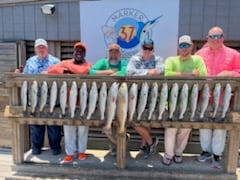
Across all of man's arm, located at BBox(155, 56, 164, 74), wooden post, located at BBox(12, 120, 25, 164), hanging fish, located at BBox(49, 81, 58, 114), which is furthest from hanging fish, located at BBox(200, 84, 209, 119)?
wooden post, located at BBox(12, 120, 25, 164)

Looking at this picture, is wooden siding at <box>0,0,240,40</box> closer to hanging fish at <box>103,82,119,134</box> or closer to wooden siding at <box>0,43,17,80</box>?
wooden siding at <box>0,43,17,80</box>

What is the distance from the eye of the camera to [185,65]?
3131 mm

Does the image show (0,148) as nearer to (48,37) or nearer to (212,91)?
(48,37)

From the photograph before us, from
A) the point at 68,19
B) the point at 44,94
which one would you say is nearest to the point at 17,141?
the point at 44,94

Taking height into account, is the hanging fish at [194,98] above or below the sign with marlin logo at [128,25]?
below

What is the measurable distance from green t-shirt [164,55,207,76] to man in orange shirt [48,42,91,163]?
36.1 inches

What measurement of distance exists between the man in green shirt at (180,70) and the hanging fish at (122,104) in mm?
527

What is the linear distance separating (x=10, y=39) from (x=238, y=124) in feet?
11.9

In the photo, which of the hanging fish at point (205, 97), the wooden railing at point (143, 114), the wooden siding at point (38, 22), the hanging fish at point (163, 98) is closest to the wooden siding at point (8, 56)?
the wooden siding at point (38, 22)

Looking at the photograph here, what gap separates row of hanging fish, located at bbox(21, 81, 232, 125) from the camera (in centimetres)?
289

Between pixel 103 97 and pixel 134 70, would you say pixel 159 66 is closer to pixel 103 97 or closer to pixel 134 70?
pixel 134 70

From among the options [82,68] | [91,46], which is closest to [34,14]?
[91,46]

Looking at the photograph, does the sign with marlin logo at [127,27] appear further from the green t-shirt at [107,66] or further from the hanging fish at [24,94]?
the hanging fish at [24,94]

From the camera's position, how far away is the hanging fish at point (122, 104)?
2906 mm
